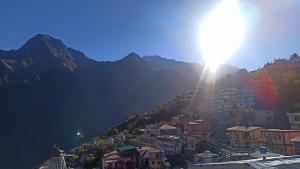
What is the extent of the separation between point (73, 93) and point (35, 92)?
9.74 metres

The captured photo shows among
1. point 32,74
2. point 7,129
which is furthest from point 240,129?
point 32,74

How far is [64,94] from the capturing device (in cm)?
11056

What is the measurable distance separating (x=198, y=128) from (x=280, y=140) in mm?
12673

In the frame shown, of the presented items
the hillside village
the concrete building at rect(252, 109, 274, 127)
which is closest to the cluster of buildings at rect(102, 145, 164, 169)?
the hillside village

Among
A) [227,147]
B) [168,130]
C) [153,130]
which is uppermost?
[153,130]

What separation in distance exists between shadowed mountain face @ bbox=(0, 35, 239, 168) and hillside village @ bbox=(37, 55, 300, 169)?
3242 cm

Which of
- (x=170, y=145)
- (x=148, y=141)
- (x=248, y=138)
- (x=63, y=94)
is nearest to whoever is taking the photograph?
(x=248, y=138)

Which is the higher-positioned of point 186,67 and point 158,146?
point 186,67

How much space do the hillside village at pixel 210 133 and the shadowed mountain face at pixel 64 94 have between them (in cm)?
3242

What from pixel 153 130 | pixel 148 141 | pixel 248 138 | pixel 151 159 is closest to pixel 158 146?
pixel 148 141

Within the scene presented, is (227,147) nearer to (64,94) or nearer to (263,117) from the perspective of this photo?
(263,117)

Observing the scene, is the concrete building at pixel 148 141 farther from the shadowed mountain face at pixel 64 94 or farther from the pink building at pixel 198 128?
the shadowed mountain face at pixel 64 94

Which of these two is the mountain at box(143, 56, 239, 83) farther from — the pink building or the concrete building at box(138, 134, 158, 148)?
the concrete building at box(138, 134, 158, 148)

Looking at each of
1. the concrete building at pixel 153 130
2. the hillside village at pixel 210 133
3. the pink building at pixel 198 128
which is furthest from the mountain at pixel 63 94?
the pink building at pixel 198 128
